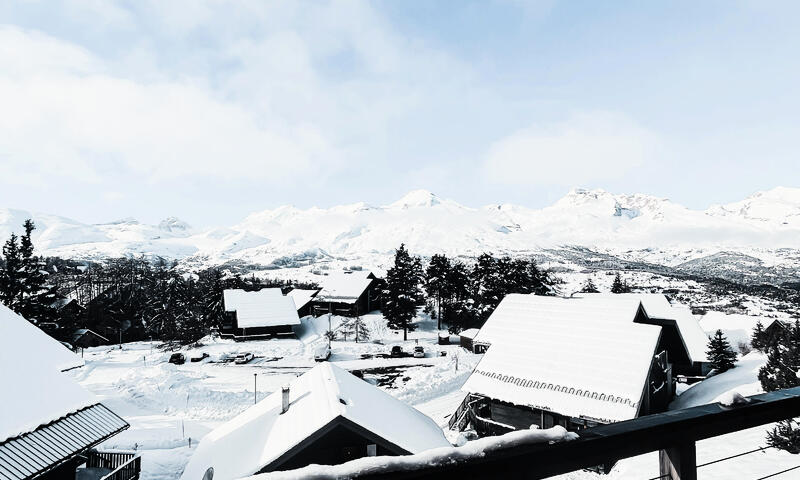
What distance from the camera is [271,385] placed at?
112 feet

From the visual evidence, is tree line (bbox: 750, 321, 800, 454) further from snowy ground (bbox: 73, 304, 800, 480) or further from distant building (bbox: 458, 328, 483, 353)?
distant building (bbox: 458, 328, 483, 353)

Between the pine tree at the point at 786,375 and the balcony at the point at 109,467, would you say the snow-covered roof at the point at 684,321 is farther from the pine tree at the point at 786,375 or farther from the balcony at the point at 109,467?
the balcony at the point at 109,467

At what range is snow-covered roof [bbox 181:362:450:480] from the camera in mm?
12977

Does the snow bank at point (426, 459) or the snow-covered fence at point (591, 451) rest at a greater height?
the snow bank at point (426, 459)

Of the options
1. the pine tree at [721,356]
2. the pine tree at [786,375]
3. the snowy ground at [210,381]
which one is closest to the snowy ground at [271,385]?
the snowy ground at [210,381]

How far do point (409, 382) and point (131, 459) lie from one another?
2112 centimetres

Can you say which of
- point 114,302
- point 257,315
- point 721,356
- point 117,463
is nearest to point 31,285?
point 257,315

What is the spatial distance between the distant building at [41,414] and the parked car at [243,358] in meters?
30.5

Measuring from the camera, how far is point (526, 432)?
145 cm

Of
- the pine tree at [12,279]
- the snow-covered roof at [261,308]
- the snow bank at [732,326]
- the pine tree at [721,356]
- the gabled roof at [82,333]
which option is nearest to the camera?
the pine tree at [721,356]

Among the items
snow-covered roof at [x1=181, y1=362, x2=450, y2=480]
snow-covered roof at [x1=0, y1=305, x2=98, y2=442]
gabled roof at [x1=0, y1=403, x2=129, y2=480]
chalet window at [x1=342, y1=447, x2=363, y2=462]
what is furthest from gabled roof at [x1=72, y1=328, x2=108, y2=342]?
chalet window at [x1=342, y1=447, x2=363, y2=462]

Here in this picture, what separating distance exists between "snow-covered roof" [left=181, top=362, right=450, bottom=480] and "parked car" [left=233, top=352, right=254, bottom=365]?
1097 inches

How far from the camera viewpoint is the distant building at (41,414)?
929cm

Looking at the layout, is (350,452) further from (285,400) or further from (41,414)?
(41,414)
